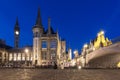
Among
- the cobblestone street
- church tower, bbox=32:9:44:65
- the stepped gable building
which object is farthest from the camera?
church tower, bbox=32:9:44:65

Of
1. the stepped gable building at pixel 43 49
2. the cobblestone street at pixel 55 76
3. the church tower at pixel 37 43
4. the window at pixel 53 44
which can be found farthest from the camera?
the window at pixel 53 44

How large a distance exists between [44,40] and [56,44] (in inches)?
231

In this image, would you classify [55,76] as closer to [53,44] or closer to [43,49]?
[43,49]

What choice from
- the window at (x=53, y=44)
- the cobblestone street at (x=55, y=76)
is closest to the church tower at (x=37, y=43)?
the window at (x=53, y=44)

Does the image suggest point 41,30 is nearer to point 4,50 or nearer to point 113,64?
point 4,50

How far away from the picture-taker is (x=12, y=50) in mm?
135250

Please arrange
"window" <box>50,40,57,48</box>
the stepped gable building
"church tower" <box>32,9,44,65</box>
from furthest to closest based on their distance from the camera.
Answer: "window" <box>50,40,57,48</box>, "church tower" <box>32,9,44,65</box>, the stepped gable building

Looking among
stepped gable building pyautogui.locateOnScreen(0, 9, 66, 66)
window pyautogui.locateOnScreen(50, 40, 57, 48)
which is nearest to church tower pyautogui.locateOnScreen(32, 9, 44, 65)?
stepped gable building pyautogui.locateOnScreen(0, 9, 66, 66)

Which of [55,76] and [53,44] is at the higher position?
[53,44]

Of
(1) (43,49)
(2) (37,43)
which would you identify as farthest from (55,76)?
(2) (37,43)

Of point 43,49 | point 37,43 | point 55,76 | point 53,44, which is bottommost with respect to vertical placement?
point 55,76

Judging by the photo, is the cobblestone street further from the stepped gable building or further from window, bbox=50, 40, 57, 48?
window, bbox=50, 40, 57, 48

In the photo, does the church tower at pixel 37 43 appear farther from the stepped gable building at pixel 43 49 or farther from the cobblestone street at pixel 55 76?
the cobblestone street at pixel 55 76

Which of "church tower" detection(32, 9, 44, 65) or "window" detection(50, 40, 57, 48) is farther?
"window" detection(50, 40, 57, 48)
